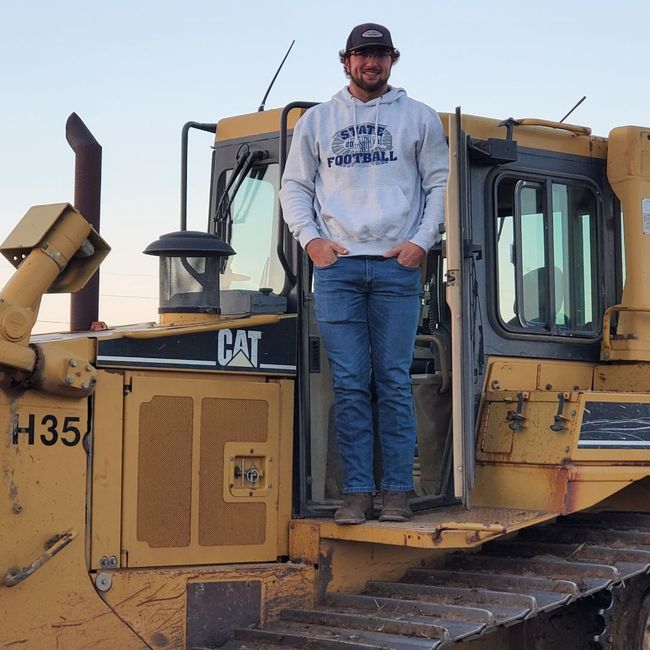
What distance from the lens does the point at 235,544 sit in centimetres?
626

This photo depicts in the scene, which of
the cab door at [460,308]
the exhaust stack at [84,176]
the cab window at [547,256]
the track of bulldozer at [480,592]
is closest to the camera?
the track of bulldozer at [480,592]

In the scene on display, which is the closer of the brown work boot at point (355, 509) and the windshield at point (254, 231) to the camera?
the brown work boot at point (355, 509)

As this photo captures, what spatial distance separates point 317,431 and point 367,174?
1.24 metres

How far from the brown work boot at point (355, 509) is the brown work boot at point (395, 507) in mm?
70

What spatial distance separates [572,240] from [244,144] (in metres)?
1.77

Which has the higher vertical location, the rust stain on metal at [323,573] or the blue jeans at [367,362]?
the blue jeans at [367,362]

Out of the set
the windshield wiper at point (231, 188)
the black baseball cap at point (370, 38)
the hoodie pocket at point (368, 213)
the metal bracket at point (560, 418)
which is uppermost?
the black baseball cap at point (370, 38)

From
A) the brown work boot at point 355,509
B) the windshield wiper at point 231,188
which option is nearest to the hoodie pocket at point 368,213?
the windshield wiper at point 231,188

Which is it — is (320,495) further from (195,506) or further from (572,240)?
(572,240)

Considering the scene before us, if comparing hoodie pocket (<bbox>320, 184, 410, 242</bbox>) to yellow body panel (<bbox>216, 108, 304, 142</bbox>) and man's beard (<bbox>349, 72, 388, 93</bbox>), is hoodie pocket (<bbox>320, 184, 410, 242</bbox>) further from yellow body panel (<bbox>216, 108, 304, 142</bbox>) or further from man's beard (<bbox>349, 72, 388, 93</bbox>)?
yellow body panel (<bbox>216, 108, 304, 142</bbox>)

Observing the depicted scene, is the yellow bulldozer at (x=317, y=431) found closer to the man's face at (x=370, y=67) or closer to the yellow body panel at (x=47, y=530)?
the yellow body panel at (x=47, y=530)

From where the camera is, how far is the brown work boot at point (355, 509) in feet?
20.3

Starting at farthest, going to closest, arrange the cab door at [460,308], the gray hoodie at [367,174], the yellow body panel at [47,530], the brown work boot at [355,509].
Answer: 1. the gray hoodie at [367,174]
2. the brown work boot at [355,509]
3. the cab door at [460,308]
4. the yellow body panel at [47,530]

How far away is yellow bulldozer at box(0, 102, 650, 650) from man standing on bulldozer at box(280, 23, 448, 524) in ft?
0.65
